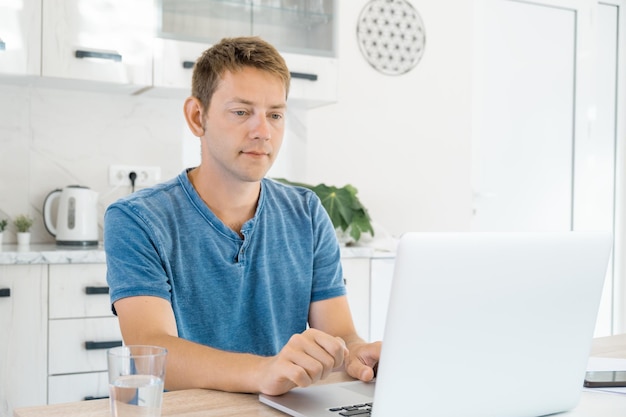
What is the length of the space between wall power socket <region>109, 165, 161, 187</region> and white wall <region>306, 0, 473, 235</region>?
726mm

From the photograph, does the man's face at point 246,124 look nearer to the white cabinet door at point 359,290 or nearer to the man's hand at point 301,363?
the man's hand at point 301,363

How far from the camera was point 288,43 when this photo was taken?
3.21 meters

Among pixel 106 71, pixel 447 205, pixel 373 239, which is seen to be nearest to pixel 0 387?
pixel 106 71

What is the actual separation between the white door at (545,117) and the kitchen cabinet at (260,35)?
120cm

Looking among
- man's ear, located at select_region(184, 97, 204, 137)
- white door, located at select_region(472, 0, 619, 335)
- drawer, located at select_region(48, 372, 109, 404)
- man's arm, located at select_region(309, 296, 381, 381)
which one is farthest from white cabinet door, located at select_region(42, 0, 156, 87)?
white door, located at select_region(472, 0, 619, 335)

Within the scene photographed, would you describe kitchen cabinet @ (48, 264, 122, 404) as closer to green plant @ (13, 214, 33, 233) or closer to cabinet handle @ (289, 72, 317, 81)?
green plant @ (13, 214, 33, 233)

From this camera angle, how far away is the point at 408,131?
12.5 ft

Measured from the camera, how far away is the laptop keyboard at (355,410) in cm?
97

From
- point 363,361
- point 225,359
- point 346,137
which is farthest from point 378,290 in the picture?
point 225,359

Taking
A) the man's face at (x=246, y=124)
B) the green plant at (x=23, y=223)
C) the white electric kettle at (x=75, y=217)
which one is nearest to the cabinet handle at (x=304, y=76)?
the white electric kettle at (x=75, y=217)

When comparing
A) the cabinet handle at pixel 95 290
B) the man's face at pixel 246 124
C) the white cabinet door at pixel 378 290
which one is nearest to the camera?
the man's face at pixel 246 124

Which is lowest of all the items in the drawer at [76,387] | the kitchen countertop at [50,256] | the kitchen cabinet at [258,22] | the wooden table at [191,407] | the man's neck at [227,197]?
the drawer at [76,387]

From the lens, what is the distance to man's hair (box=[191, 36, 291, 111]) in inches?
59.6

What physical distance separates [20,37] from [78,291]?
91cm
